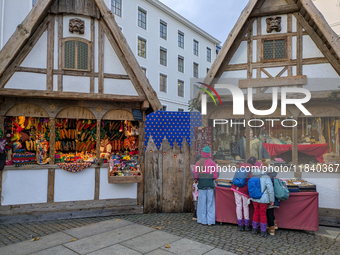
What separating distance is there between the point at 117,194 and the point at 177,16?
25.0 meters

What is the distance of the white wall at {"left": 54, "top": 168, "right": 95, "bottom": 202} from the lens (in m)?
7.37

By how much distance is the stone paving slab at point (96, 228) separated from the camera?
6066 millimetres

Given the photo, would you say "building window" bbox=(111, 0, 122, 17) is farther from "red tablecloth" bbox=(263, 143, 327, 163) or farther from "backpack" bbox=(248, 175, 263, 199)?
"backpack" bbox=(248, 175, 263, 199)

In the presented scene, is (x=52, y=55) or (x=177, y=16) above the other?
(x=177, y=16)

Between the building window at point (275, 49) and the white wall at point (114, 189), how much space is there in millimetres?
5743

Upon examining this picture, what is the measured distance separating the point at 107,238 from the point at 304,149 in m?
6.29

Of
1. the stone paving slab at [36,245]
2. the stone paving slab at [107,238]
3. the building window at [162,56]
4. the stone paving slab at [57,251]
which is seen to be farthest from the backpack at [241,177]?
the building window at [162,56]

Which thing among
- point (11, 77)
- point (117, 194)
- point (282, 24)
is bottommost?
point (117, 194)

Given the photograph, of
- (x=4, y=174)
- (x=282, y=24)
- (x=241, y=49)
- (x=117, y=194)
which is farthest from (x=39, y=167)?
(x=282, y=24)

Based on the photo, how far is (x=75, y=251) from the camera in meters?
5.07

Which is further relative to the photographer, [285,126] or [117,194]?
[285,126]

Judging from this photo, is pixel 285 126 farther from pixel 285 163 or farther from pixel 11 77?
pixel 11 77

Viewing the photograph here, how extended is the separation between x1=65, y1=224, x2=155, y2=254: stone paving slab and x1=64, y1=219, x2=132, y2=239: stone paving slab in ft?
0.69

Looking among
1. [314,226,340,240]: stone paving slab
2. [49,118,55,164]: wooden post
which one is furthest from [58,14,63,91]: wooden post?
[314,226,340,240]: stone paving slab
